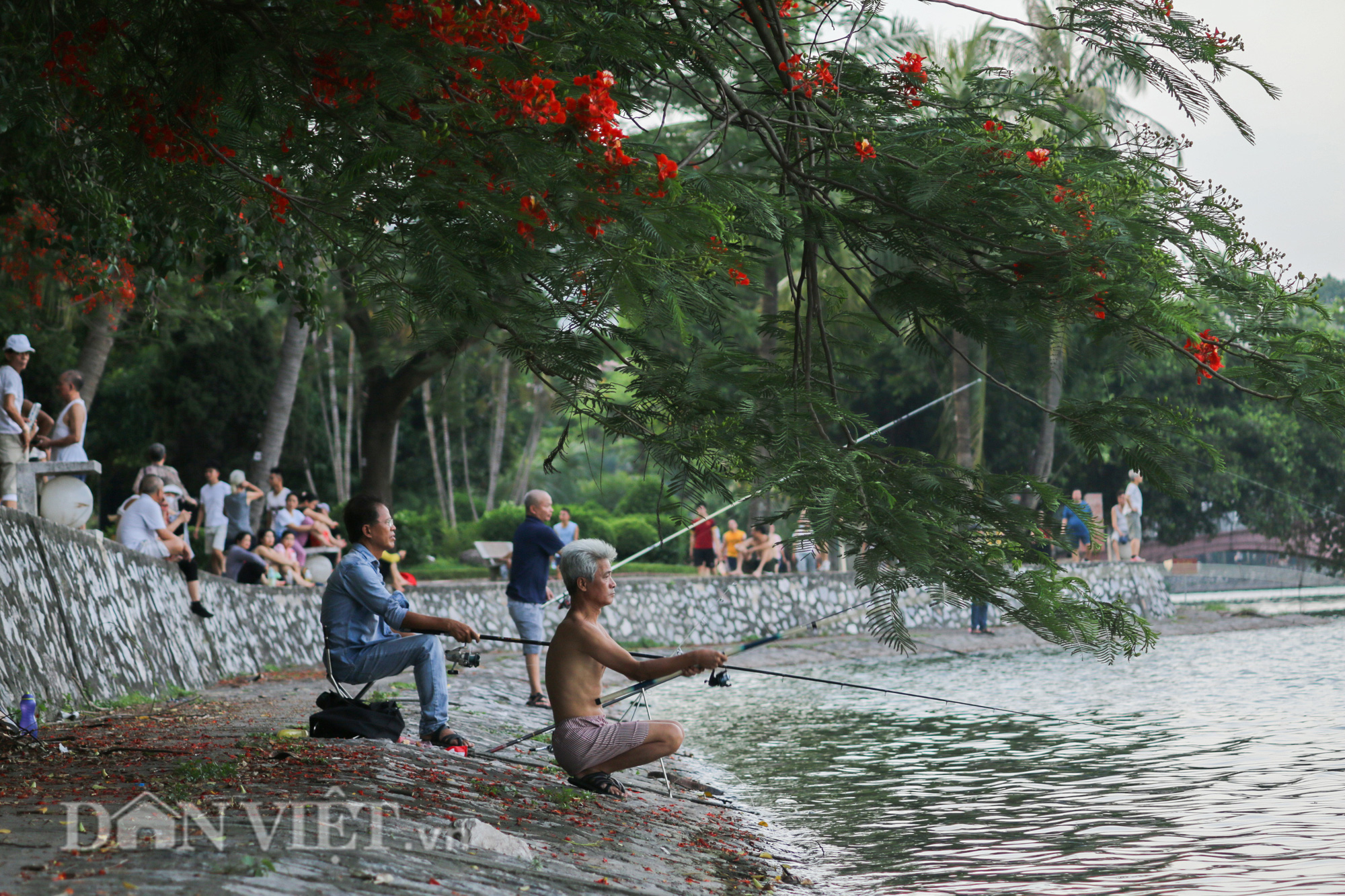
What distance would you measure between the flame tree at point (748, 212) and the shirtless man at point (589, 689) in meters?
0.74

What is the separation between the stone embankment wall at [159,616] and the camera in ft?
31.0

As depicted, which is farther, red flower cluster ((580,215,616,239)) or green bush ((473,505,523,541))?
green bush ((473,505,523,541))

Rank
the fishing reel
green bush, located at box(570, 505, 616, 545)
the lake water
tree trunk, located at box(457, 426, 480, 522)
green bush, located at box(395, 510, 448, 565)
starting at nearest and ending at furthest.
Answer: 1. the lake water
2. the fishing reel
3. green bush, located at box(395, 510, 448, 565)
4. green bush, located at box(570, 505, 616, 545)
5. tree trunk, located at box(457, 426, 480, 522)

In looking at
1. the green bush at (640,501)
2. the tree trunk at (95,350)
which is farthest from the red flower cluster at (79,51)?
the green bush at (640,501)

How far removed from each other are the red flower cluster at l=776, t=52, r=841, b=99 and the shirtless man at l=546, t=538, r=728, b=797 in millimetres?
2390

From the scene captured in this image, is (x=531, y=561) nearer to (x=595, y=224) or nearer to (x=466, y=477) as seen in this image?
(x=595, y=224)

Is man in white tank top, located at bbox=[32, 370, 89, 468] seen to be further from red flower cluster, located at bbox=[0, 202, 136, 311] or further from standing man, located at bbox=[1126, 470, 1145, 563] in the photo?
standing man, located at bbox=[1126, 470, 1145, 563]

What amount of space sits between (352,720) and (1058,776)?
4730mm

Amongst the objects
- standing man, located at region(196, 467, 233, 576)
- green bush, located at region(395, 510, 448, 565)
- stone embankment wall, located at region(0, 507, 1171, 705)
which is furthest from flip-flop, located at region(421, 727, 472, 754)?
green bush, located at region(395, 510, 448, 565)

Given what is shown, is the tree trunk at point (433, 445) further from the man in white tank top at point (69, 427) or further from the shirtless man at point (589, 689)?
→ the shirtless man at point (589, 689)

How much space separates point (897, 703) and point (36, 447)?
8.90m

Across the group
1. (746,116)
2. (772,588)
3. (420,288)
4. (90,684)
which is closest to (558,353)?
(420,288)

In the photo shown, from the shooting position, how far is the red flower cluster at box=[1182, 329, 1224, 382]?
5.45 meters

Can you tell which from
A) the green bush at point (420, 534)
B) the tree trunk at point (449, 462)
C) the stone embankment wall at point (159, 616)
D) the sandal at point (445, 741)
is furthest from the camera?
the tree trunk at point (449, 462)
